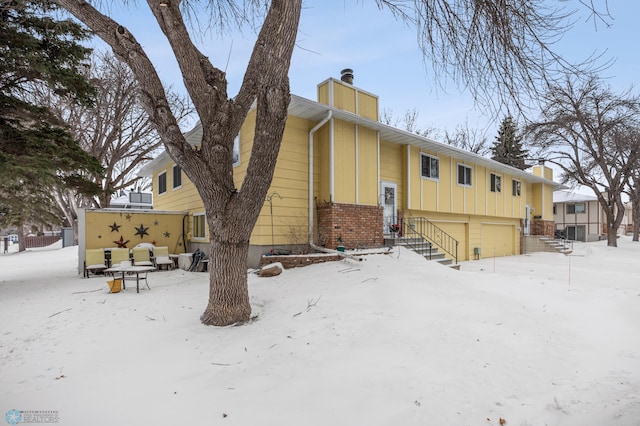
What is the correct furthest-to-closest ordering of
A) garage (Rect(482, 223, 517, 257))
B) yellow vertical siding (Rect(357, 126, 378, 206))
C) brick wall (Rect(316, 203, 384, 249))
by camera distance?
garage (Rect(482, 223, 517, 257))
yellow vertical siding (Rect(357, 126, 378, 206))
brick wall (Rect(316, 203, 384, 249))

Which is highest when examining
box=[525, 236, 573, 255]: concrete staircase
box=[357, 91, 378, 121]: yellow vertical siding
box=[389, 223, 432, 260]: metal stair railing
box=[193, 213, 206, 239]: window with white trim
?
box=[357, 91, 378, 121]: yellow vertical siding

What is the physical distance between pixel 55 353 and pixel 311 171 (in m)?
6.99

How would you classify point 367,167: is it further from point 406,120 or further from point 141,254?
point 406,120

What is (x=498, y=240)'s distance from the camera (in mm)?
16484

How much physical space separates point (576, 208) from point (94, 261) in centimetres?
4019

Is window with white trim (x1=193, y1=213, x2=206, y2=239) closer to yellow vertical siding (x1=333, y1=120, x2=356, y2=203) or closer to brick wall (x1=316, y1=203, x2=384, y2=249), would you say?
brick wall (x1=316, y1=203, x2=384, y2=249)

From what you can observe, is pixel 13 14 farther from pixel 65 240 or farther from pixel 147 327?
pixel 65 240

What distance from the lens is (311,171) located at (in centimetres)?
934

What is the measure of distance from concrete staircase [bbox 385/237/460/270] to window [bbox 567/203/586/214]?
30.7 meters

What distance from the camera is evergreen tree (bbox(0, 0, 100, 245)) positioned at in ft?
22.6

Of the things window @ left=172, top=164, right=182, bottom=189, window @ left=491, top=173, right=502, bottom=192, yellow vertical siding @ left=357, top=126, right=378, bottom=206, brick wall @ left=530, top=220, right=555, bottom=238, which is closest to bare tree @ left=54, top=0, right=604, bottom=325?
yellow vertical siding @ left=357, top=126, right=378, bottom=206

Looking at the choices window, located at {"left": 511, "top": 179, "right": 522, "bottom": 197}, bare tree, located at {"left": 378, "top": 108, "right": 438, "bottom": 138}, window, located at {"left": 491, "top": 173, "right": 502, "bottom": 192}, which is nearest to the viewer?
window, located at {"left": 491, "top": 173, "right": 502, "bottom": 192}

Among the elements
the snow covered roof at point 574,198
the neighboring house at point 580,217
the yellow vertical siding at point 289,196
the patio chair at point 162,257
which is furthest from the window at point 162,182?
the snow covered roof at point 574,198

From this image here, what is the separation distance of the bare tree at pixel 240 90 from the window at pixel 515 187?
15.4 meters
